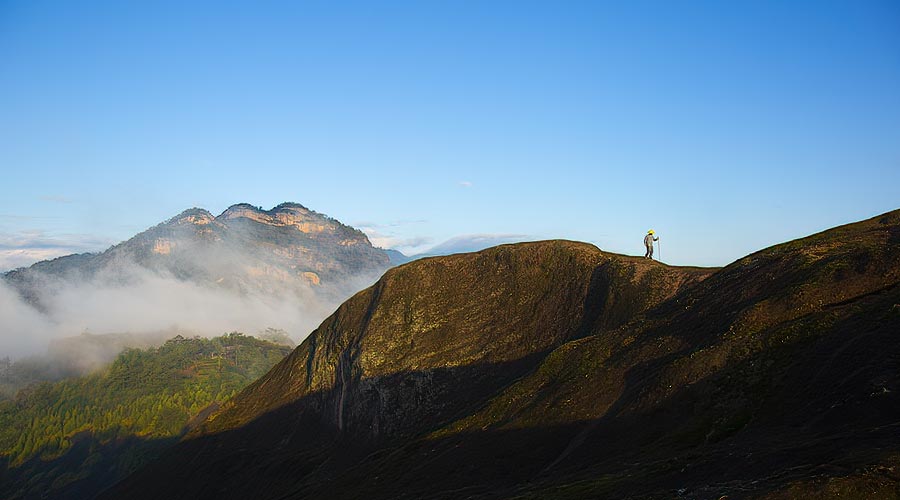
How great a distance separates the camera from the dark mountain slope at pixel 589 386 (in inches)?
1431

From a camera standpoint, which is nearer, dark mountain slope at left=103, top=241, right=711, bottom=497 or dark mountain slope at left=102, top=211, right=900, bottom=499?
dark mountain slope at left=102, top=211, right=900, bottom=499

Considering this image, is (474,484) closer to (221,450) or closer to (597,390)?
(597,390)

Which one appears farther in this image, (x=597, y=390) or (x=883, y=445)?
(x=597, y=390)

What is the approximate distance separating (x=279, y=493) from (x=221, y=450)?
3310 centimetres

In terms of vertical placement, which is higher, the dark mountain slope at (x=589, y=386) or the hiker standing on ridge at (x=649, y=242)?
the hiker standing on ridge at (x=649, y=242)

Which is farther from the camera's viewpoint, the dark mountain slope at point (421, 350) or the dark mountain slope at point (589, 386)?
the dark mountain slope at point (421, 350)

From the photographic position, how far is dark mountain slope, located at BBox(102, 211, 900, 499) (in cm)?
3634

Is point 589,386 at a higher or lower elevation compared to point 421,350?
lower

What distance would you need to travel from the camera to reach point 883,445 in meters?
30.1

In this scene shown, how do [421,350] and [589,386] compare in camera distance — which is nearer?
[589,386]

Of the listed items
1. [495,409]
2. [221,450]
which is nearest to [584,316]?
[495,409]

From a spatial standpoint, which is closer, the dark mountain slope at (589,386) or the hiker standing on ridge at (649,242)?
the dark mountain slope at (589,386)

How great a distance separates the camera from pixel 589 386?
2361 inches

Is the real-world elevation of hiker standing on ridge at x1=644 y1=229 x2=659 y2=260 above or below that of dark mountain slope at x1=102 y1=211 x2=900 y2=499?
Result: above
